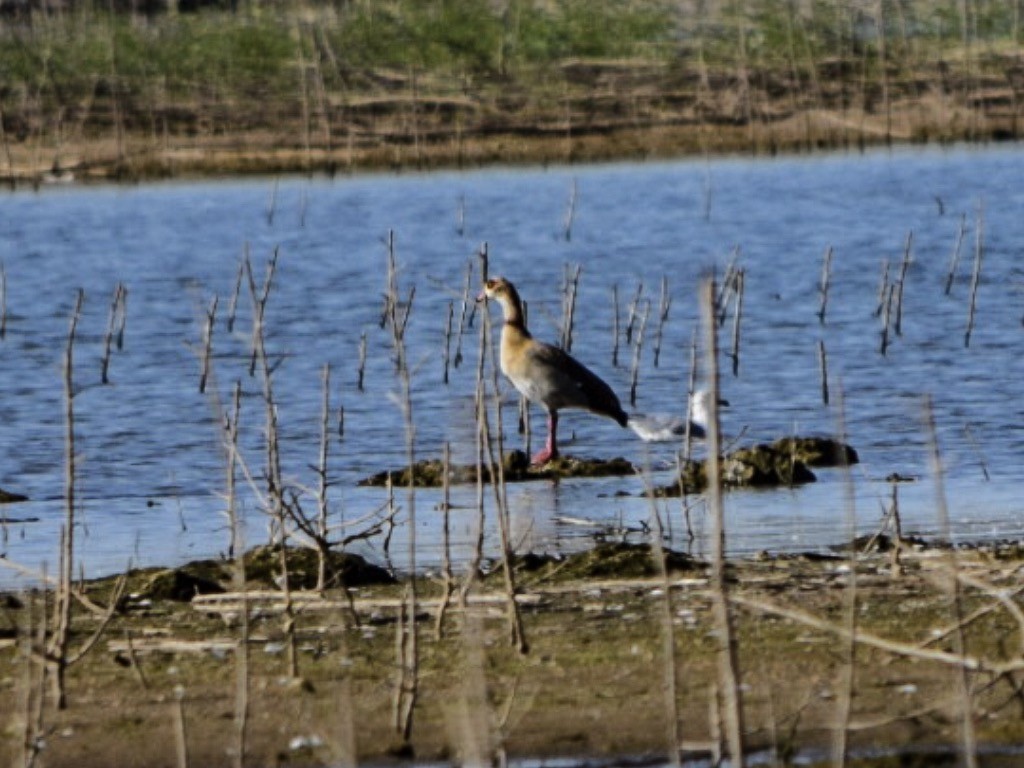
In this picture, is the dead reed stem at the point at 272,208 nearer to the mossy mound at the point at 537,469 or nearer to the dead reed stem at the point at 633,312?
the dead reed stem at the point at 633,312

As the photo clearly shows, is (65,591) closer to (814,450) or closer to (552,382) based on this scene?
(814,450)

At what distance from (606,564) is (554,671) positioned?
2.27 meters

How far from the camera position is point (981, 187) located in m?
46.2

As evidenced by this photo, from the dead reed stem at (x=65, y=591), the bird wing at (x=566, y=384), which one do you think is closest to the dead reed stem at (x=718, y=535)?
the dead reed stem at (x=65, y=591)

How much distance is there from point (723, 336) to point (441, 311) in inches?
248

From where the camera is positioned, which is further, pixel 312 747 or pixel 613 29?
pixel 613 29

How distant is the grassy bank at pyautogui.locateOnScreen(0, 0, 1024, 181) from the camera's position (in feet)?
192

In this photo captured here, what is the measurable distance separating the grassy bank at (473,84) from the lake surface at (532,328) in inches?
97.2

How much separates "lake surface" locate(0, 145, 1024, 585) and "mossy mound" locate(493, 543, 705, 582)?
227 mm

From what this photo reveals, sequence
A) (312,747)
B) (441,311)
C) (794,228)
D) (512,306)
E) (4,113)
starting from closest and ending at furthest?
(312,747) < (512,306) < (441,311) < (794,228) < (4,113)

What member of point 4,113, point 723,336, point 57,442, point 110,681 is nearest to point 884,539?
point 110,681

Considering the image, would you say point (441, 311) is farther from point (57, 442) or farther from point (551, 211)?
point (551, 211)

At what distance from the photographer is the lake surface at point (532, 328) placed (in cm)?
1527

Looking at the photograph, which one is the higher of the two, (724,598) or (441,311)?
(724,598)
